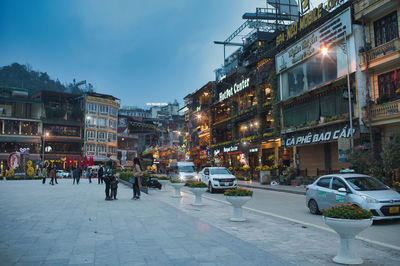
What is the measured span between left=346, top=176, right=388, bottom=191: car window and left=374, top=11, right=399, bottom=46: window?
49.3ft

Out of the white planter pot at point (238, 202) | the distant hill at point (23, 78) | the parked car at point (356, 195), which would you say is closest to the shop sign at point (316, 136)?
the parked car at point (356, 195)

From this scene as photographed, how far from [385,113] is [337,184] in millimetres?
Result: 13110

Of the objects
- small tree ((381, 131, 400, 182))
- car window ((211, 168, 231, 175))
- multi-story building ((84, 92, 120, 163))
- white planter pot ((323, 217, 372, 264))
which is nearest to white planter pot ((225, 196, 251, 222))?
white planter pot ((323, 217, 372, 264))

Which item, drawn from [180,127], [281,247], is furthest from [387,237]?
[180,127]

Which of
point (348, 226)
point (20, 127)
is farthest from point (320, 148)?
point (20, 127)

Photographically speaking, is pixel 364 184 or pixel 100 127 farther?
pixel 100 127

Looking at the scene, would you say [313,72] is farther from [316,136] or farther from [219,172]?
[219,172]

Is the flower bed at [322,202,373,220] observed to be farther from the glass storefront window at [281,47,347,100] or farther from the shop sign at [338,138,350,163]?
the glass storefront window at [281,47,347,100]

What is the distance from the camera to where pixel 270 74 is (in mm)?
36562

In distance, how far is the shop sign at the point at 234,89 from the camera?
4275cm

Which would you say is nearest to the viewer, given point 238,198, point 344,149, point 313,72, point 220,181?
point 238,198

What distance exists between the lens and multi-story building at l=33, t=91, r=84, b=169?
72.0 meters

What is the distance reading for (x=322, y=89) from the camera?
28.2 meters

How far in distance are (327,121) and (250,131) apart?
16675 mm
